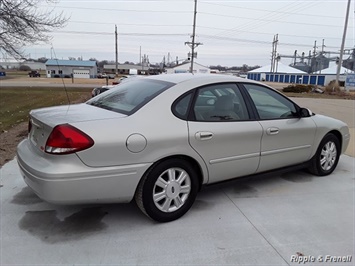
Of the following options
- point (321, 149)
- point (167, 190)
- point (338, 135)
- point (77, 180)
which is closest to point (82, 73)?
point (338, 135)

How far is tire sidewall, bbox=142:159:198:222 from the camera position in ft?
9.64

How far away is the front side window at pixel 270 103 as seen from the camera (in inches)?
150

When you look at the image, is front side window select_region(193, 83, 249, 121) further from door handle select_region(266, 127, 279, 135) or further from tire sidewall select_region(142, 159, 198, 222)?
tire sidewall select_region(142, 159, 198, 222)

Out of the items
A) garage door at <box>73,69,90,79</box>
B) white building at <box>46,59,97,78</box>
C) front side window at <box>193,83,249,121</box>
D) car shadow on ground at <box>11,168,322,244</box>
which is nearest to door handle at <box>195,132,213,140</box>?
front side window at <box>193,83,249,121</box>

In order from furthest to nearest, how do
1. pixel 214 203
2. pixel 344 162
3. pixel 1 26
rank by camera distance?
pixel 1 26, pixel 344 162, pixel 214 203

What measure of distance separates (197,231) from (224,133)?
42.8 inches

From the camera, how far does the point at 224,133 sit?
3.35 m

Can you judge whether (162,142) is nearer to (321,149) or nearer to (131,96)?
(131,96)

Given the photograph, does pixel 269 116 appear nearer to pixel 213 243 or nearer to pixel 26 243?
pixel 213 243

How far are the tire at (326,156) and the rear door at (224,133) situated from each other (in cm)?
133

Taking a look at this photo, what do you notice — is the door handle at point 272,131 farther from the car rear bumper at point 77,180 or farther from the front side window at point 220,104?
the car rear bumper at point 77,180

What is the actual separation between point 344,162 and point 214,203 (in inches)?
125

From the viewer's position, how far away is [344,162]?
5473 mm

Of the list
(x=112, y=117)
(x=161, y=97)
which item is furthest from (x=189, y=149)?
(x=112, y=117)
